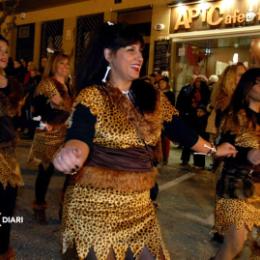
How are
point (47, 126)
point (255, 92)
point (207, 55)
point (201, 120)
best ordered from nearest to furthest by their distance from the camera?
point (255, 92) < point (47, 126) < point (201, 120) < point (207, 55)

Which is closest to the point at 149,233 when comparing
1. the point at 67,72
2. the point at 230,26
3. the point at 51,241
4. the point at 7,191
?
the point at 7,191

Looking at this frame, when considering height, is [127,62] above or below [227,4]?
below

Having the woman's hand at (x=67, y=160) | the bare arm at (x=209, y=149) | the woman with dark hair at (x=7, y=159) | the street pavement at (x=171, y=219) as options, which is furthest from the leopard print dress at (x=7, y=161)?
the woman's hand at (x=67, y=160)

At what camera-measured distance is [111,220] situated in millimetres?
2426

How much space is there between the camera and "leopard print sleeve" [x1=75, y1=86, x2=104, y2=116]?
2.41 m

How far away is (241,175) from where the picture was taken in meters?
3.43

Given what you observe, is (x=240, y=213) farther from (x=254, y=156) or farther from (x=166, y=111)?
(x=166, y=111)

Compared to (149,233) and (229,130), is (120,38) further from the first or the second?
(229,130)

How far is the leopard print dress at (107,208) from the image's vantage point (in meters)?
2.41

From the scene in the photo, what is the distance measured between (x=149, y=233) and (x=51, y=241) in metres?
2.20

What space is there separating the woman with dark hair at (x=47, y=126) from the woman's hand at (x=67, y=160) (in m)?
3.05

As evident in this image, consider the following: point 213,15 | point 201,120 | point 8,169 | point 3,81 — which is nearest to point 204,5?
point 213,15

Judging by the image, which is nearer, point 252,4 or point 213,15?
point 252,4

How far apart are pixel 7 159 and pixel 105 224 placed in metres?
1.58
